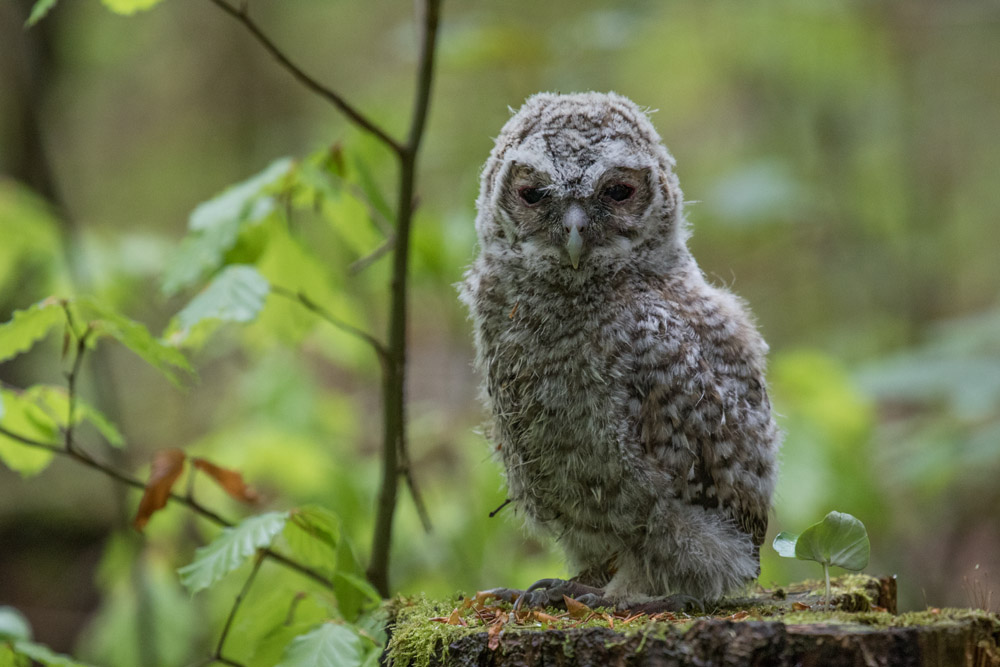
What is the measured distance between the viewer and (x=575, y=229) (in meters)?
2.11

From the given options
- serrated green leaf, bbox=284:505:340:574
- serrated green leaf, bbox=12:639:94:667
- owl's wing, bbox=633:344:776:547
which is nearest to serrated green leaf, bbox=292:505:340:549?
serrated green leaf, bbox=284:505:340:574

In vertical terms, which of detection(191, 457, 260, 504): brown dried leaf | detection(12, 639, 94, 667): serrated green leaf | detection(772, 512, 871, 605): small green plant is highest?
detection(191, 457, 260, 504): brown dried leaf

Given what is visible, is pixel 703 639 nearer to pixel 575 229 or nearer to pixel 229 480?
pixel 575 229

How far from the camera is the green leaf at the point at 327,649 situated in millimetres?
1807

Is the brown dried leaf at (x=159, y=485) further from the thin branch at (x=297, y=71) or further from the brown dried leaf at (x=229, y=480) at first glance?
the thin branch at (x=297, y=71)

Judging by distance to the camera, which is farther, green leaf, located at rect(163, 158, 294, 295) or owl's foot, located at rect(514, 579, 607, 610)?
green leaf, located at rect(163, 158, 294, 295)

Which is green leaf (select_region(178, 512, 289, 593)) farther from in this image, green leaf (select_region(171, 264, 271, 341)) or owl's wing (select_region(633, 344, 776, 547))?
owl's wing (select_region(633, 344, 776, 547))

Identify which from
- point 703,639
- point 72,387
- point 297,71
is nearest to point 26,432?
point 72,387

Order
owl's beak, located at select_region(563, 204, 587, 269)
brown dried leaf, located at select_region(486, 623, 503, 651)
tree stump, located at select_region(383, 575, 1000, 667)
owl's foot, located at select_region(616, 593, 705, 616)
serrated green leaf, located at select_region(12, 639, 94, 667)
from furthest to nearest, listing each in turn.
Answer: owl's beak, located at select_region(563, 204, 587, 269), owl's foot, located at select_region(616, 593, 705, 616), serrated green leaf, located at select_region(12, 639, 94, 667), brown dried leaf, located at select_region(486, 623, 503, 651), tree stump, located at select_region(383, 575, 1000, 667)

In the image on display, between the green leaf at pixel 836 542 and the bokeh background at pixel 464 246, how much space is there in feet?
1.32

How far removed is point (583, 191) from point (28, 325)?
52.1 inches

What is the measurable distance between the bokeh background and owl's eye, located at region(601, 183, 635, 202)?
0.35 metres

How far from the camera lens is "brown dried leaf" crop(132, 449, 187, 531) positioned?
7.07 ft

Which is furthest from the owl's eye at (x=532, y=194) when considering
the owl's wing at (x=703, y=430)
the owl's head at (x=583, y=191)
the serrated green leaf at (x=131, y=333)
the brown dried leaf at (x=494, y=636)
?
the brown dried leaf at (x=494, y=636)
